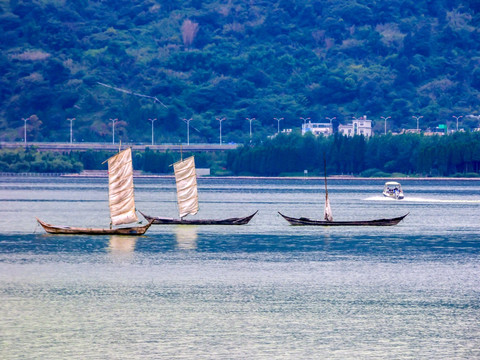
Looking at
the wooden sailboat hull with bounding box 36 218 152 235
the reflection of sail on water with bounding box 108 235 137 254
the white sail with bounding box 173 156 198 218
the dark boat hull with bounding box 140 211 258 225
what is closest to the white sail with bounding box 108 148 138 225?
the wooden sailboat hull with bounding box 36 218 152 235

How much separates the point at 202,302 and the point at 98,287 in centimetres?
944

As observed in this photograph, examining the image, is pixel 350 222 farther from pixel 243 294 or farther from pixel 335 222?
pixel 243 294

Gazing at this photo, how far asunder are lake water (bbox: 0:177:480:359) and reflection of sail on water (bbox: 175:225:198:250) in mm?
205

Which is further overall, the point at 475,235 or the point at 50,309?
the point at 475,235

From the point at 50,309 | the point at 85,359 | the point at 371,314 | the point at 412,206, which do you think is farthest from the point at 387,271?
the point at 412,206

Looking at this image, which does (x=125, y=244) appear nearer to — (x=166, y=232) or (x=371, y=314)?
(x=166, y=232)

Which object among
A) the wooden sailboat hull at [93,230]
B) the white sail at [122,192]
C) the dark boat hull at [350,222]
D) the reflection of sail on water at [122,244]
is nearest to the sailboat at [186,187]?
the dark boat hull at [350,222]

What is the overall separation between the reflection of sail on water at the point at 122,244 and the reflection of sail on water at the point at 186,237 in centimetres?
472

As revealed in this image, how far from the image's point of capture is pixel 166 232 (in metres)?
117

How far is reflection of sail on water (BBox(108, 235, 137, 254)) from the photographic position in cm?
9650

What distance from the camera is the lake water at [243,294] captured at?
53062 millimetres

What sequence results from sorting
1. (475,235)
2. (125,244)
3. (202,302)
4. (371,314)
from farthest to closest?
(475,235) < (125,244) < (202,302) < (371,314)

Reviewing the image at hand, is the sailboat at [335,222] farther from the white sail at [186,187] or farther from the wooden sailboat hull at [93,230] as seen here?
the wooden sailboat hull at [93,230]

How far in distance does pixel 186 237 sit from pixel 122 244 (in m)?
11.1
